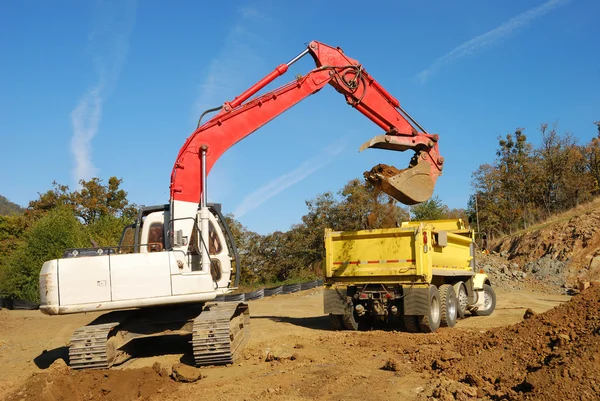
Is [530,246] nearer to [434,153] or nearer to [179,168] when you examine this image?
[434,153]

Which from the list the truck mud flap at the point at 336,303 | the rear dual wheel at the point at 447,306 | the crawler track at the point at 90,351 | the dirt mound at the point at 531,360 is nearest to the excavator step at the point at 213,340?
the crawler track at the point at 90,351

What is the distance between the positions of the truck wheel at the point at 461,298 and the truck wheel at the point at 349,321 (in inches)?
119

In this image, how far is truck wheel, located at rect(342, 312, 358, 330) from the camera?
12.0 meters

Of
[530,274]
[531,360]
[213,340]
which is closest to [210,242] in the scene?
[213,340]

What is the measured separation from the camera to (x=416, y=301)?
1117 cm

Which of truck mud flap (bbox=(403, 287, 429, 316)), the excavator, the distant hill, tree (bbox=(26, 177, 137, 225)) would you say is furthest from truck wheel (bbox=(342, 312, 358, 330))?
the distant hill

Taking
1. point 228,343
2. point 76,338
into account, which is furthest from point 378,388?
Result: point 76,338

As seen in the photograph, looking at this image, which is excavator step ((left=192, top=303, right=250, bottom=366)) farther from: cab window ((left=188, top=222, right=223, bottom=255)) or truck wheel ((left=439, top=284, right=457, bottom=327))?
truck wheel ((left=439, top=284, right=457, bottom=327))

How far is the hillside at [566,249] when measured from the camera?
2436 centimetres

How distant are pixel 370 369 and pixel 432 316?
414cm

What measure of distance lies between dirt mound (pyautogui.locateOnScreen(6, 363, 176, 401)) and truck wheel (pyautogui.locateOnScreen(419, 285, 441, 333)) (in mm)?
5716

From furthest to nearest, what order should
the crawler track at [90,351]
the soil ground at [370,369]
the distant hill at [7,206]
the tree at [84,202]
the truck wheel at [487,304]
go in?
the distant hill at [7,206] < the tree at [84,202] < the truck wheel at [487,304] < the crawler track at [90,351] < the soil ground at [370,369]

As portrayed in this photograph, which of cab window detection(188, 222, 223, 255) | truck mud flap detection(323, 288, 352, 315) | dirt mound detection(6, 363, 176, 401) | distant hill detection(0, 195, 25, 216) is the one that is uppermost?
distant hill detection(0, 195, 25, 216)

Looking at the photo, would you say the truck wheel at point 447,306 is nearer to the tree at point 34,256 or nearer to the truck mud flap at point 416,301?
the truck mud flap at point 416,301
